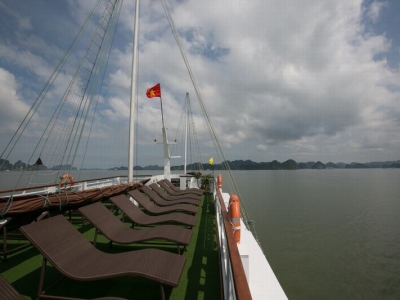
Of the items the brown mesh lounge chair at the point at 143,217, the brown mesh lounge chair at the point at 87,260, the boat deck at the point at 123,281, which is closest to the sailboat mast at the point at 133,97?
the brown mesh lounge chair at the point at 143,217

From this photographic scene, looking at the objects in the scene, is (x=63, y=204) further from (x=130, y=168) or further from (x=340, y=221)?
(x=340, y=221)

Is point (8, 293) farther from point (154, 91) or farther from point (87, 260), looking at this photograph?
point (154, 91)

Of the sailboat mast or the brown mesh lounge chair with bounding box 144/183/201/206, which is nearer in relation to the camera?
the brown mesh lounge chair with bounding box 144/183/201/206

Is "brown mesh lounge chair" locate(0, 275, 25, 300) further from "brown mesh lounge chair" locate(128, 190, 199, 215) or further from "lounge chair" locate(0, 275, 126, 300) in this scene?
"brown mesh lounge chair" locate(128, 190, 199, 215)

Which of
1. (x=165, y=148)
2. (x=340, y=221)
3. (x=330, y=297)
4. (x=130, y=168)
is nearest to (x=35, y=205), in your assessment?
(x=130, y=168)

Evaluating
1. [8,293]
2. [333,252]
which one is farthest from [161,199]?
[333,252]

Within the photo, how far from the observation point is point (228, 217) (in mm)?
2949

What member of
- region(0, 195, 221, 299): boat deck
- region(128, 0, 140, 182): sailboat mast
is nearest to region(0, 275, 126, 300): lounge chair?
region(0, 195, 221, 299): boat deck

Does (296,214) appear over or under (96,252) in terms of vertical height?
under

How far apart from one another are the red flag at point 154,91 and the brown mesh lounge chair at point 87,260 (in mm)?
8213

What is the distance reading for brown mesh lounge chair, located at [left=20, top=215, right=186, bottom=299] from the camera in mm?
2244

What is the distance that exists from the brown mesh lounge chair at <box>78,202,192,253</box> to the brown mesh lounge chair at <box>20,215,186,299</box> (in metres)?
0.55

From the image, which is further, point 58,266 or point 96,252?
point 96,252

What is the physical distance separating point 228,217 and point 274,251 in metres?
7.37
